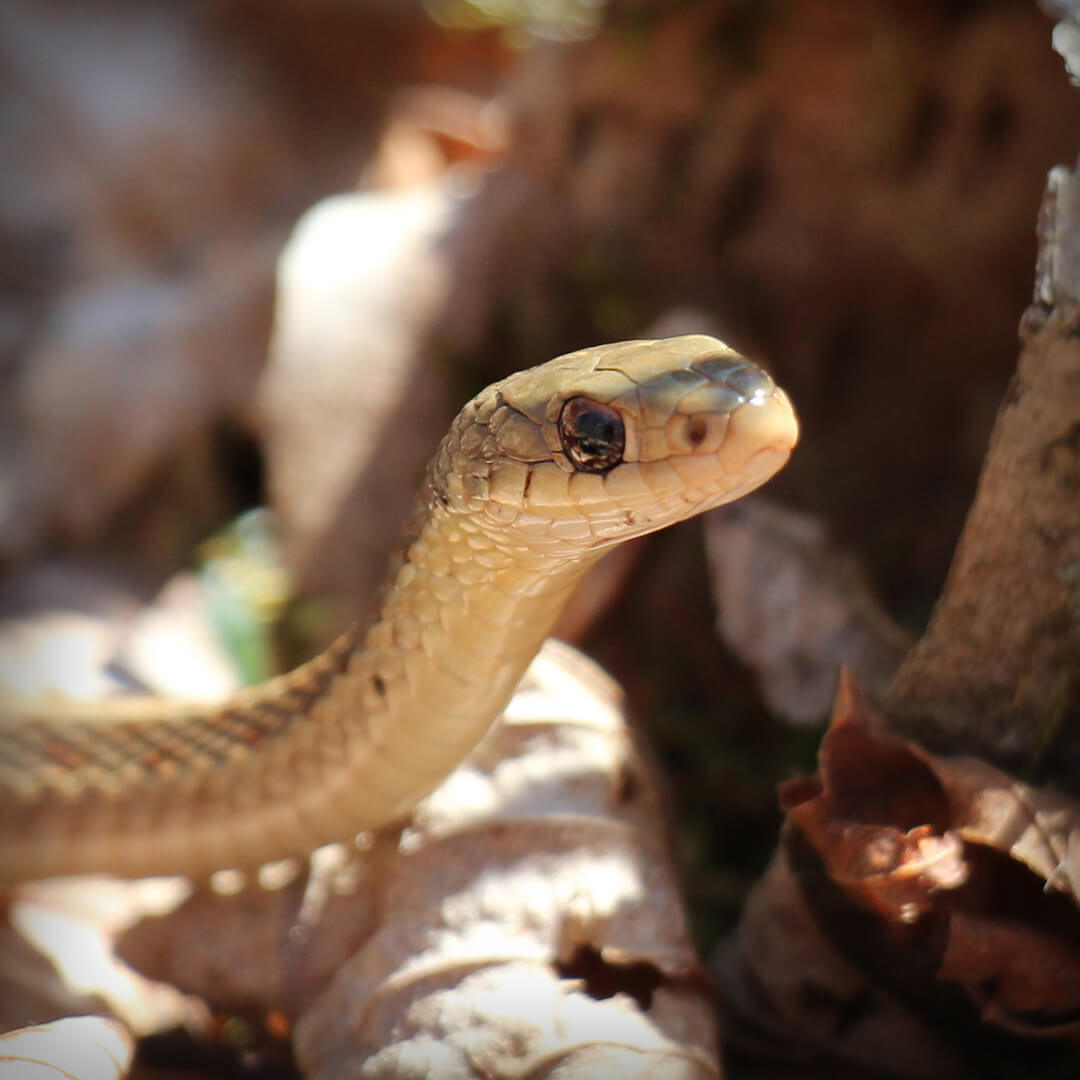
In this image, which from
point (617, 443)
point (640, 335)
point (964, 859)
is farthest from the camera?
point (640, 335)

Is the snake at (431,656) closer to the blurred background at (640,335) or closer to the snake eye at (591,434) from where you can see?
the snake eye at (591,434)

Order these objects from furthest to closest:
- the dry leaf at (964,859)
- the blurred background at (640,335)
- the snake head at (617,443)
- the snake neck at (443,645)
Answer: the blurred background at (640,335) → the snake neck at (443,645) → the snake head at (617,443) → the dry leaf at (964,859)

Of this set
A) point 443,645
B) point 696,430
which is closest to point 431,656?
point 443,645

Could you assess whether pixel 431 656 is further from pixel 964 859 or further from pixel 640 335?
pixel 640 335

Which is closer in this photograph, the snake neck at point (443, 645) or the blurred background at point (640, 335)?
the snake neck at point (443, 645)

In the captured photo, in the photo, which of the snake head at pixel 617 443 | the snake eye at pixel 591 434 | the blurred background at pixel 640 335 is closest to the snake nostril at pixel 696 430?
the snake head at pixel 617 443

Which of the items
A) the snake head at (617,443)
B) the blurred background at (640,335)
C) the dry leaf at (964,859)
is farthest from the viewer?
the blurred background at (640,335)

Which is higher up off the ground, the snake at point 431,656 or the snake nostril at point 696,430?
the snake nostril at point 696,430
